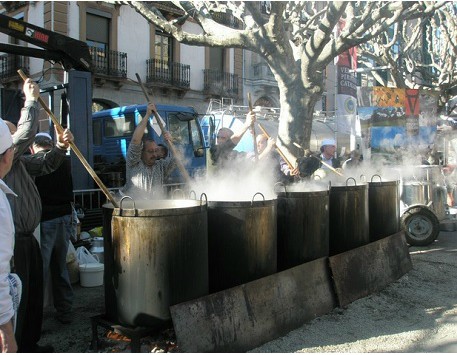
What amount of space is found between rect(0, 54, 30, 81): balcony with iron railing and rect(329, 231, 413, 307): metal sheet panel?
54.1ft

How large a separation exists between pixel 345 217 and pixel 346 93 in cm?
759

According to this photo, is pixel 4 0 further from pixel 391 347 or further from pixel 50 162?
pixel 391 347

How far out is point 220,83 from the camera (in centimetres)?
2303

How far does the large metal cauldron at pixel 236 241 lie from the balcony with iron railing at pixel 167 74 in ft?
57.0

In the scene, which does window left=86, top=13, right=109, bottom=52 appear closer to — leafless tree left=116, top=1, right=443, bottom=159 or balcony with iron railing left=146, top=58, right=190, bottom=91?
balcony with iron railing left=146, top=58, right=190, bottom=91

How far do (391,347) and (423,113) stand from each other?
12738 millimetres

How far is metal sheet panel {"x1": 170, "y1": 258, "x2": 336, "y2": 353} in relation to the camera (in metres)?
3.20

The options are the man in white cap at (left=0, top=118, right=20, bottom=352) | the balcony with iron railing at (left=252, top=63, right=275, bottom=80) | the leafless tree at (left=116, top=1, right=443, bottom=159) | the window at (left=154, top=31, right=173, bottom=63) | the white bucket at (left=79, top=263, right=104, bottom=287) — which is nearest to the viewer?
the man in white cap at (left=0, top=118, right=20, bottom=352)

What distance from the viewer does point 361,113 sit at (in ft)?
43.4

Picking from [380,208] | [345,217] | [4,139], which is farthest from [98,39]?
[4,139]

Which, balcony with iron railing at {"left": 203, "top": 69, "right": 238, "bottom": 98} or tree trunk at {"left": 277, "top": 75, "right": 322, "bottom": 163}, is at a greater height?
balcony with iron railing at {"left": 203, "top": 69, "right": 238, "bottom": 98}

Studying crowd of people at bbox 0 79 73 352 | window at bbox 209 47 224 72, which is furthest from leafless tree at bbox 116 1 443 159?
window at bbox 209 47 224 72

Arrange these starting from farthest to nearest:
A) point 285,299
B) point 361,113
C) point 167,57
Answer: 1. point 167,57
2. point 361,113
3. point 285,299

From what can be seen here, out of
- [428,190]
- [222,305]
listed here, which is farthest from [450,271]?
[222,305]
